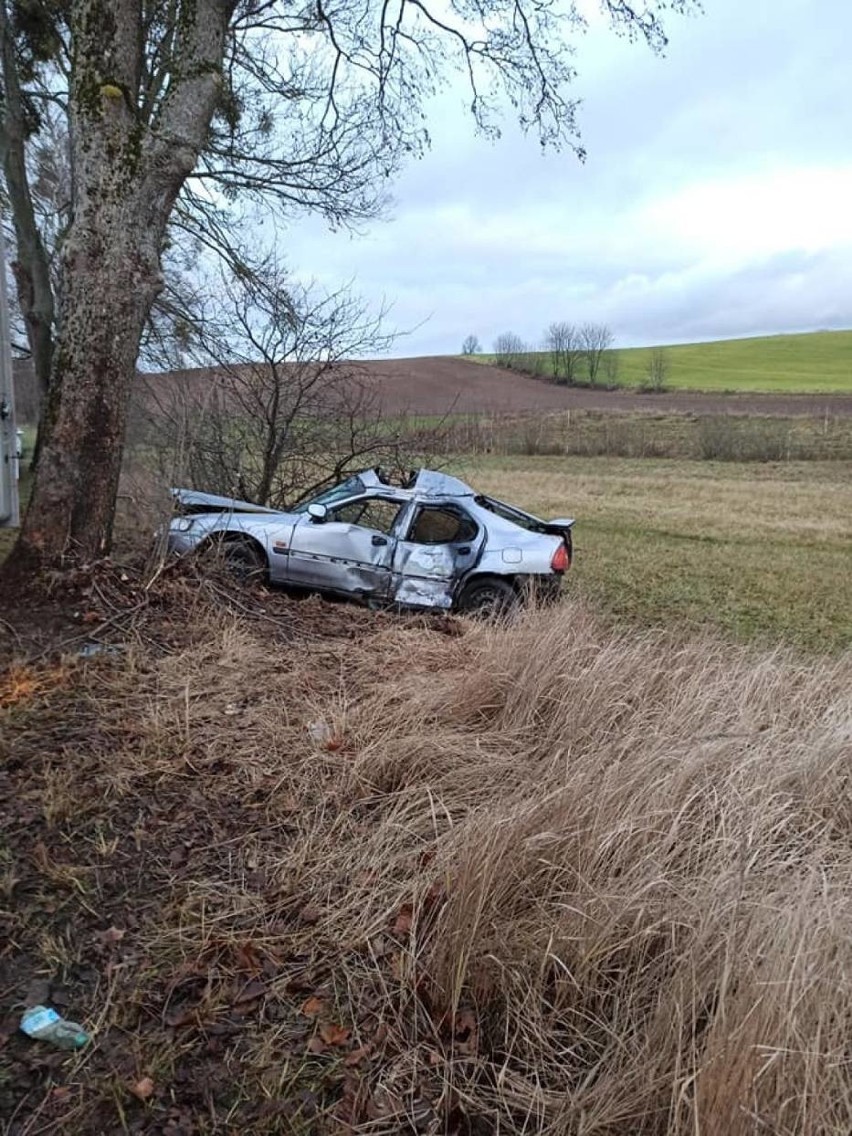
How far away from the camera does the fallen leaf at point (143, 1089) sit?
6.12ft

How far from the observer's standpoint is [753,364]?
240 feet

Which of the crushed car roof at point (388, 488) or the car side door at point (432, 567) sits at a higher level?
the crushed car roof at point (388, 488)

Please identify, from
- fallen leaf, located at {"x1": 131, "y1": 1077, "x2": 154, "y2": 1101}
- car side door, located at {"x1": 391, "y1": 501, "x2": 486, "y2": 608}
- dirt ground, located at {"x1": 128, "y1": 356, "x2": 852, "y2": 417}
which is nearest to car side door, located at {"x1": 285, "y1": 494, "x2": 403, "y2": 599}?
car side door, located at {"x1": 391, "y1": 501, "x2": 486, "y2": 608}

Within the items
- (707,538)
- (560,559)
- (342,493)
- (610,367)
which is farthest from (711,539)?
(610,367)


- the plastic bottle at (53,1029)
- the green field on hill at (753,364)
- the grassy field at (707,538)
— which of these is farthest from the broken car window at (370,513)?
the green field on hill at (753,364)

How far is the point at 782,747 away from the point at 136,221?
5363mm

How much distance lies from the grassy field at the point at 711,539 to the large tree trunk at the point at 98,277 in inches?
181

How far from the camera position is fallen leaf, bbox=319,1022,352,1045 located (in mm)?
2094

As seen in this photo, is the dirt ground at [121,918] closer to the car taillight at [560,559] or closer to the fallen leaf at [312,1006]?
the fallen leaf at [312,1006]

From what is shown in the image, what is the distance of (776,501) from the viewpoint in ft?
63.7

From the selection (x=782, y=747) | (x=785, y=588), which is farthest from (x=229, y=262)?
(x=782, y=747)

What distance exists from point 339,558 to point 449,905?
5.74m

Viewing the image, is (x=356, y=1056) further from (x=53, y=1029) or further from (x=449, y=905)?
(x=53, y=1029)

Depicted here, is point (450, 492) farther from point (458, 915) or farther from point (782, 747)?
point (458, 915)
